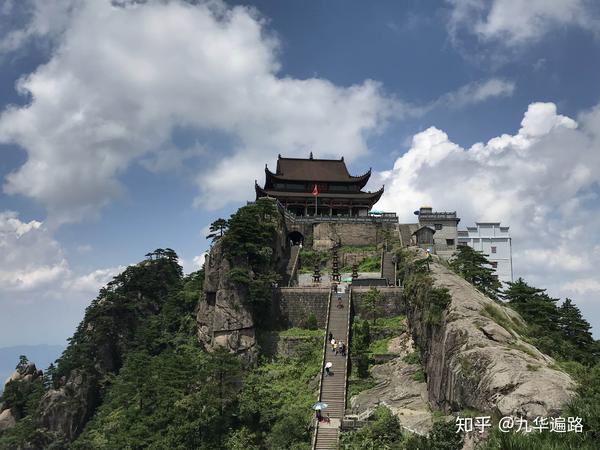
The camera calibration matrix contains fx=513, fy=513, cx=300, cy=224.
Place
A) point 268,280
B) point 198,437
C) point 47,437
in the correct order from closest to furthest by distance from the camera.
A: point 198,437 → point 268,280 → point 47,437

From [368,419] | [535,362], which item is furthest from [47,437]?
[535,362]

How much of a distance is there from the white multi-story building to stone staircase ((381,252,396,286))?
16736mm

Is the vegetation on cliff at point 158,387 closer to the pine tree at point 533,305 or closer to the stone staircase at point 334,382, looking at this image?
the stone staircase at point 334,382

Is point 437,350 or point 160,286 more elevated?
point 160,286

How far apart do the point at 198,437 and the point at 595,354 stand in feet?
103

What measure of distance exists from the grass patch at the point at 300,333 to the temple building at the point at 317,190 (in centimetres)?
2446

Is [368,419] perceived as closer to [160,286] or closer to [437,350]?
[437,350]

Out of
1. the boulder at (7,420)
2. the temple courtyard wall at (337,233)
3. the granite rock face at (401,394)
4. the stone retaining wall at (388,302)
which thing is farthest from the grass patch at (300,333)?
the boulder at (7,420)

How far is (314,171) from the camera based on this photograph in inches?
2879

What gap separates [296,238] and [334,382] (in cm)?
2825

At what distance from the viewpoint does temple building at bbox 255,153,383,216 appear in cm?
6831

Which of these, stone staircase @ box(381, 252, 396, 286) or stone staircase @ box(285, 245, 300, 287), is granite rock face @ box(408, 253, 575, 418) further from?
stone staircase @ box(285, 245, 300, 287)

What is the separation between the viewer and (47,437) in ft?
180

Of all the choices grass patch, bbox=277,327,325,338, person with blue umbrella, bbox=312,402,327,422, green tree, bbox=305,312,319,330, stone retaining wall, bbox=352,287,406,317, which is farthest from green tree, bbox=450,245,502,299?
person with blue umbrella, bbox=312,402,327,422
